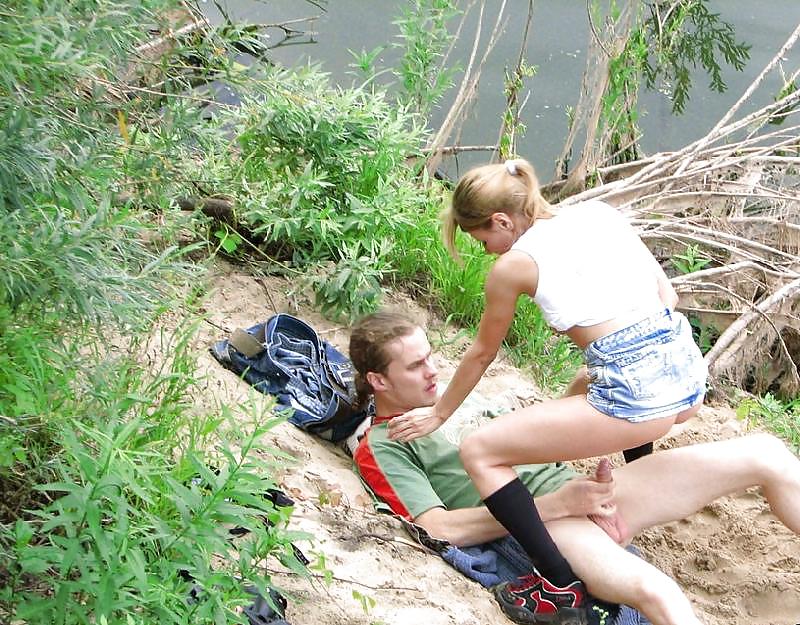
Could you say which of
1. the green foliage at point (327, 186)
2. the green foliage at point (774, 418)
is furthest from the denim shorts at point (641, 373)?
the green foliage at point (774, 418)

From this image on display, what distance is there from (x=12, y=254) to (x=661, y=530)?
2976 millimetres

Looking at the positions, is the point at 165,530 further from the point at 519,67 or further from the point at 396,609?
the point at 519,67

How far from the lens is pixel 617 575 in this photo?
10.7 feet

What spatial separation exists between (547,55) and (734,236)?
3.40m

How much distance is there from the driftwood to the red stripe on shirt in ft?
10.4

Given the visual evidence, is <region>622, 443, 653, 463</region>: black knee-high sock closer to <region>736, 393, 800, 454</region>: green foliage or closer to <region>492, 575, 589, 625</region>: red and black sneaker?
<region>492, 575, 589, 625</region>: red and black sneaker

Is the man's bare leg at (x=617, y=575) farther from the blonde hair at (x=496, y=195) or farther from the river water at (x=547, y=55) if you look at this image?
the river water at (x=547, y=55)

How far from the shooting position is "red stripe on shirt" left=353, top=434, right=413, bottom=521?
3.67 metres

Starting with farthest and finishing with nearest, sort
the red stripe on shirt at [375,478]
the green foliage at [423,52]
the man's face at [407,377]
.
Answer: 1. the green foliage at [423,52]
2. the man's face at [407,377]
3. the red stripe on shirt at [375,478]

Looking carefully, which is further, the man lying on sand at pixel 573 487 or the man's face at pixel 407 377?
the man's face at pixel 407 377

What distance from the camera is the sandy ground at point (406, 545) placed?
3.07 m

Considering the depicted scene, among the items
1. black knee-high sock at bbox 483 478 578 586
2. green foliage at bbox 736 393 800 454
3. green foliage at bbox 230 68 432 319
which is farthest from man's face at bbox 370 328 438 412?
green foliage at bbox 736 393 800 454

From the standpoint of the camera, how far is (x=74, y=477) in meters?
2.86

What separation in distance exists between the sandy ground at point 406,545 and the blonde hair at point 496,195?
1080 millimetres
